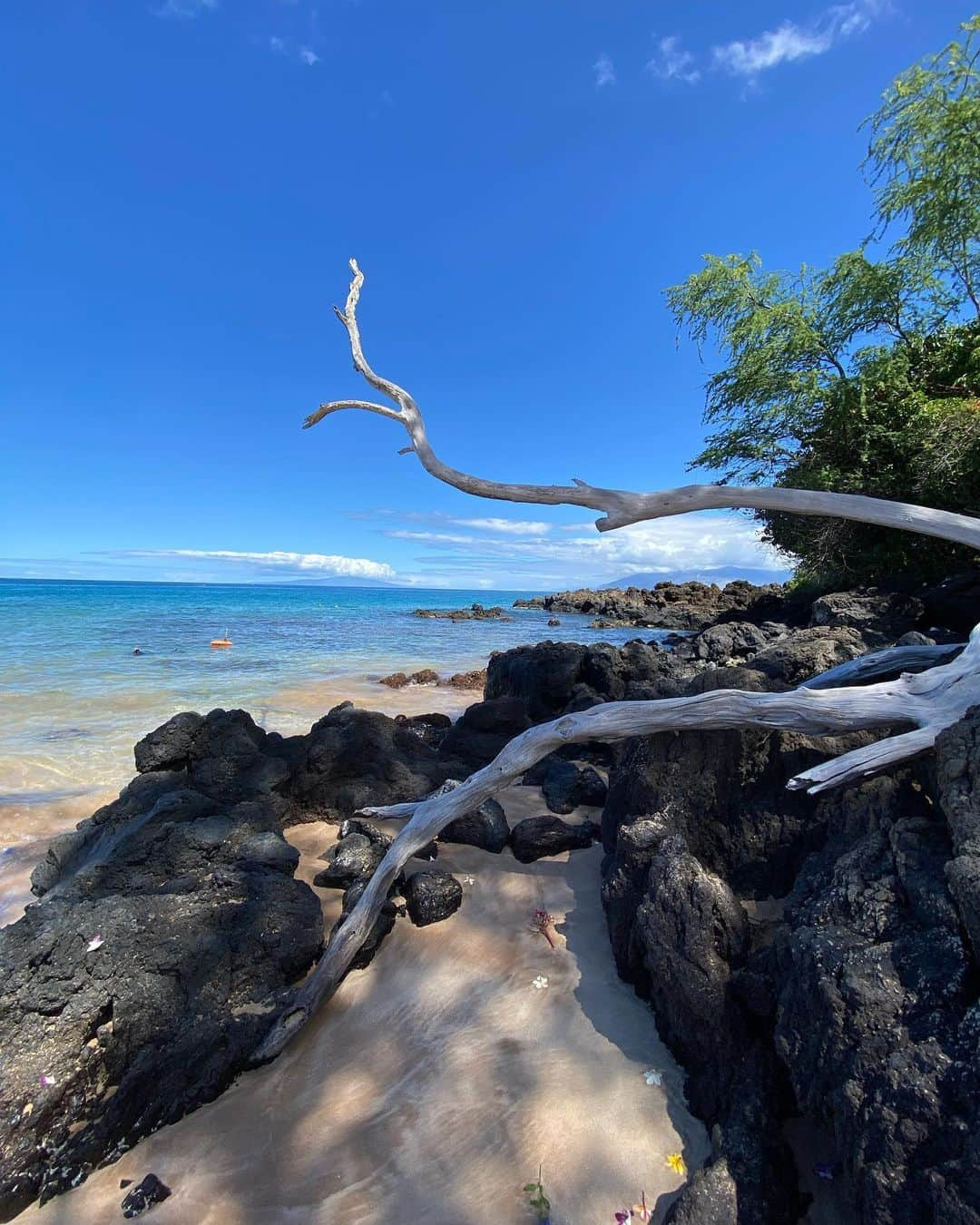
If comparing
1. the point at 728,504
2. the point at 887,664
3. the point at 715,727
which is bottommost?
the point at 715,727

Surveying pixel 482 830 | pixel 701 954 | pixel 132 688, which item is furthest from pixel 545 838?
pixel 132 688

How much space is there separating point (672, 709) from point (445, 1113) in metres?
2.31

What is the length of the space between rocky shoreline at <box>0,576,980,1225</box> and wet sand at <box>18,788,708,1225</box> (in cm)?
18

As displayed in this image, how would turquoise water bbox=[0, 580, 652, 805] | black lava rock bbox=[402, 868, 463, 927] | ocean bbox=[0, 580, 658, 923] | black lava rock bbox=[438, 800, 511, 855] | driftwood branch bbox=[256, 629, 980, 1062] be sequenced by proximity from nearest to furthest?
driftwood branch bbox=[256, 629, 980, 1062], black lava rock bbox=[402, 868, 463, 927], black lava rock bbox=[438, 800, 511, 855], ocean bbox=[0, 580, 658, 923], turquoise water bbox=[0, 580, 652, 805]

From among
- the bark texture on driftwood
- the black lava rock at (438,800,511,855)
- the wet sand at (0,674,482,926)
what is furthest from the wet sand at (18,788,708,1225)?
the wet sand at (0,674,482,926)

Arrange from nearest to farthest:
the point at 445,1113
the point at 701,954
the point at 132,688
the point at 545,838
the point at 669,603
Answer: the point at 445,1113 → the point at 701,954 → the point at 545,838 → the point at 132,688 → the point at 669,603

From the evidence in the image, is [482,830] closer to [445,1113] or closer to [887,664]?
[445,1113]

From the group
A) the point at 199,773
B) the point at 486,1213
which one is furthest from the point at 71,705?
the point at 486,1213

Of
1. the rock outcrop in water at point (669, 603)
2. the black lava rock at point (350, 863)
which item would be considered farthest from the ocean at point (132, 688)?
the rock outcrop in water at point (669, 603)

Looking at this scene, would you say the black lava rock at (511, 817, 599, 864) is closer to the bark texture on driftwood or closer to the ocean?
the bark texture on driftwood

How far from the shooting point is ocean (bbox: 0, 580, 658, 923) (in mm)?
6730

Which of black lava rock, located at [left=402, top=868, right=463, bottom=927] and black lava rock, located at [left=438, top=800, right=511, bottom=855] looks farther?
black lava rock, located at [left=438, top=800, right=511, bottom=855]

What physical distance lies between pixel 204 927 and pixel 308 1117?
44.4 inches

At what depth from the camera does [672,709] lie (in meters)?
3.66
